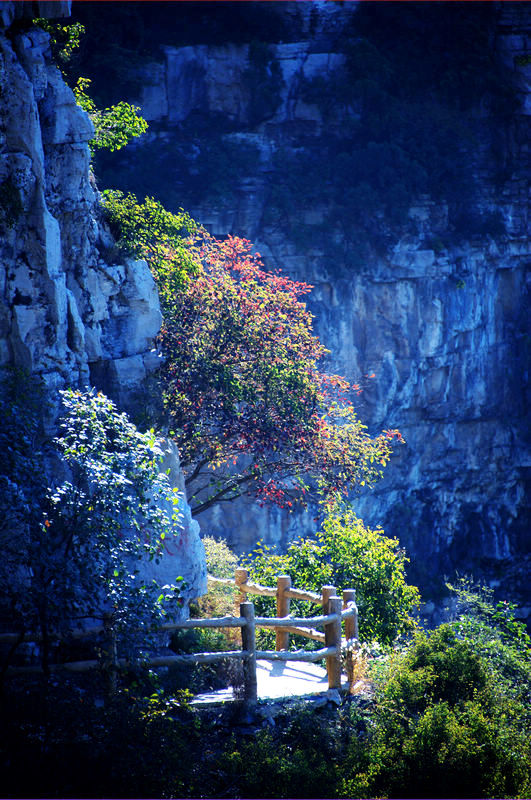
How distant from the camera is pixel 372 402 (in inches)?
1190

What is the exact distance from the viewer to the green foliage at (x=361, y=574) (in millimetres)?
12258

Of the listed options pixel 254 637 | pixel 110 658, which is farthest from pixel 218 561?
pixel 110 658

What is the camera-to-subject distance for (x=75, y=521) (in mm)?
7441

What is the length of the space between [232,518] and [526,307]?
16601 millimetres

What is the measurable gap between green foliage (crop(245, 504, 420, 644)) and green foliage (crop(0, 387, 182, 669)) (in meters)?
4.69

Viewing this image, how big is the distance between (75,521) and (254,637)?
2.65 meters

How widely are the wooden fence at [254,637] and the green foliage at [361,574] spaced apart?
3.71ft

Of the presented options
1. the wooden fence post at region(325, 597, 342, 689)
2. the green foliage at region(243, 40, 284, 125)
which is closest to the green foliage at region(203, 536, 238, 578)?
the wooden fence post at region(325, 597, 342, 689)

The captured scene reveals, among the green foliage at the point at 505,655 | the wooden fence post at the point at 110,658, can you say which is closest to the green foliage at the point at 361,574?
the green foliage at the point at 505,655

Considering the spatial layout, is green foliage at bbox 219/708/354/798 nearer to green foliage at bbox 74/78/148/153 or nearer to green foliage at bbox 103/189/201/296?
green foliage at bbox 103/189/201/296

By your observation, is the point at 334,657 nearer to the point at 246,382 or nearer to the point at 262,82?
the point at 246,382

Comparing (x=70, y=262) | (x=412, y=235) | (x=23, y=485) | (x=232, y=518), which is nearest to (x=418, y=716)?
(x=23, y=485)

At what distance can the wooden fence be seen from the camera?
25.5 feet

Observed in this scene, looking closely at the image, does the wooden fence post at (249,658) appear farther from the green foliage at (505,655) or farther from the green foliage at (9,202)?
the green foliage at (9,202)
